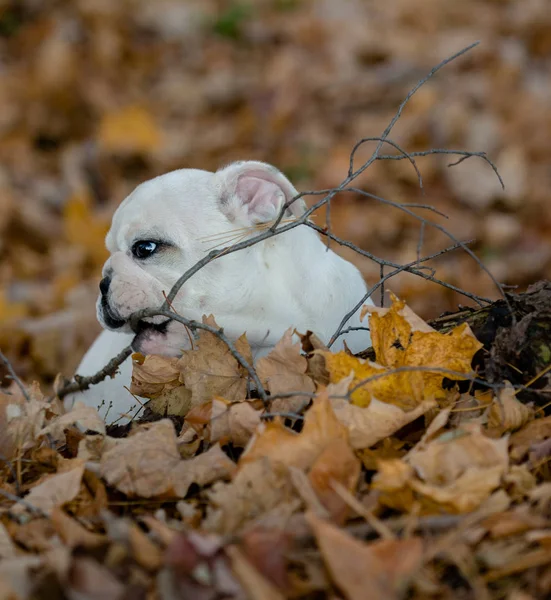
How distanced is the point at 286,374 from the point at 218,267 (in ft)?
1.95

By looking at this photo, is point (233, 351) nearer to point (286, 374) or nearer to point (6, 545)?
point (286, 374)

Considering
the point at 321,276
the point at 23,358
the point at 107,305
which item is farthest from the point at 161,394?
the point at 23,358

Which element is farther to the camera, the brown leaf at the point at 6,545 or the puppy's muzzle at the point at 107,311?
the puppy's muzzle at the point at 107,311

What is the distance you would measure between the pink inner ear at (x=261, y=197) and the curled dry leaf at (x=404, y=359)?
68 cm

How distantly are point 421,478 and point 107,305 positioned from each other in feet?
4.58

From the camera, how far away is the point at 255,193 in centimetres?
290

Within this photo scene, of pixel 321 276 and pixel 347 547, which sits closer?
pixel 347 547

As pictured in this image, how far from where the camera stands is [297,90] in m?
7.63

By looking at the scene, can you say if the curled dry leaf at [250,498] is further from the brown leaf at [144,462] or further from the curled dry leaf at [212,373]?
the curled dry leaf at [212,373]

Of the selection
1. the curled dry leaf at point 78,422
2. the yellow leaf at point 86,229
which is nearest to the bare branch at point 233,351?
the curled dry leaf at point 78,422

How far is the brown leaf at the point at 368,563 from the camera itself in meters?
1.55

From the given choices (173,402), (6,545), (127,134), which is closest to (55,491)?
(6,545)

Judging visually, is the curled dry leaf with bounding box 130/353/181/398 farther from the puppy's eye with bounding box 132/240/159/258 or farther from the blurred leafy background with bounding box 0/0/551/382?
the blurred leafy background with bounding box 0/0/551/382

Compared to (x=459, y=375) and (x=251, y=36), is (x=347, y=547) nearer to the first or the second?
(x=459, y=375)
